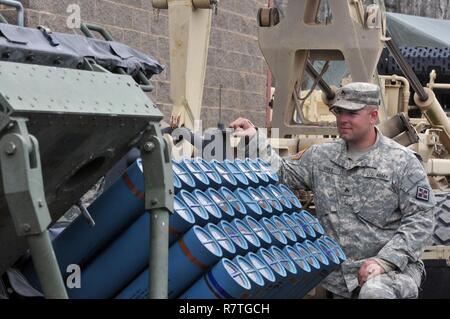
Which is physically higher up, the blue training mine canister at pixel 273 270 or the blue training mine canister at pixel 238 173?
the blue training mine canister at pixel 238 173

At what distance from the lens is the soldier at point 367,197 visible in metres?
6.31

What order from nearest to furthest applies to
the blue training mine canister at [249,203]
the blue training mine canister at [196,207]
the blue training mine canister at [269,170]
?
1. the blue training mine canister at [196,207]
2. the blue training mine canister at [249,203]
3. the blue training mine canister at [269,170]

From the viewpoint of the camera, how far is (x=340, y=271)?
6586 millimetres

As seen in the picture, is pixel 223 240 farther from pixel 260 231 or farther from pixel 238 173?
pixel 238 173

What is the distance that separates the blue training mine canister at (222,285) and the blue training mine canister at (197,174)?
2.02ft

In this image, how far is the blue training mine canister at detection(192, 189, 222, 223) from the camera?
19.0ft

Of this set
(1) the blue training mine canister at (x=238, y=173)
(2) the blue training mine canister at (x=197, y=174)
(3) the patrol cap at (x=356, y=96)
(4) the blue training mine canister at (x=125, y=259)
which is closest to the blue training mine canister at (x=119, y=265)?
(4) the blue training mine canister at (x=125, y=259)

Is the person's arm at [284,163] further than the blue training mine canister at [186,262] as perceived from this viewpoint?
Yes

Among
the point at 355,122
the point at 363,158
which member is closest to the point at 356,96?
the point at 355,122

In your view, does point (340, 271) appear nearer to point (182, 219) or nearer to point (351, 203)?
point (351, 203)

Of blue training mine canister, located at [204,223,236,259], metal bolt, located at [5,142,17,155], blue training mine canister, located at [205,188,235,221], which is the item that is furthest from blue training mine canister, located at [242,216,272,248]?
metal bolt, located at [5,142,17,155]

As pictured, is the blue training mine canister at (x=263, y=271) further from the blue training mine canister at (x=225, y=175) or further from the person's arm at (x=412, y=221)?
the person's arm at (x=412, y=221)

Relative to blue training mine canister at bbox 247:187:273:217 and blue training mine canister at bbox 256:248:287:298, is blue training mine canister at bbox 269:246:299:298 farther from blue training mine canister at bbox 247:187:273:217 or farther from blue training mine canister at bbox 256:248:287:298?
blue training mine canister at bbox 247:187:273:217

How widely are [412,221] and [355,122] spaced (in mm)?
622
